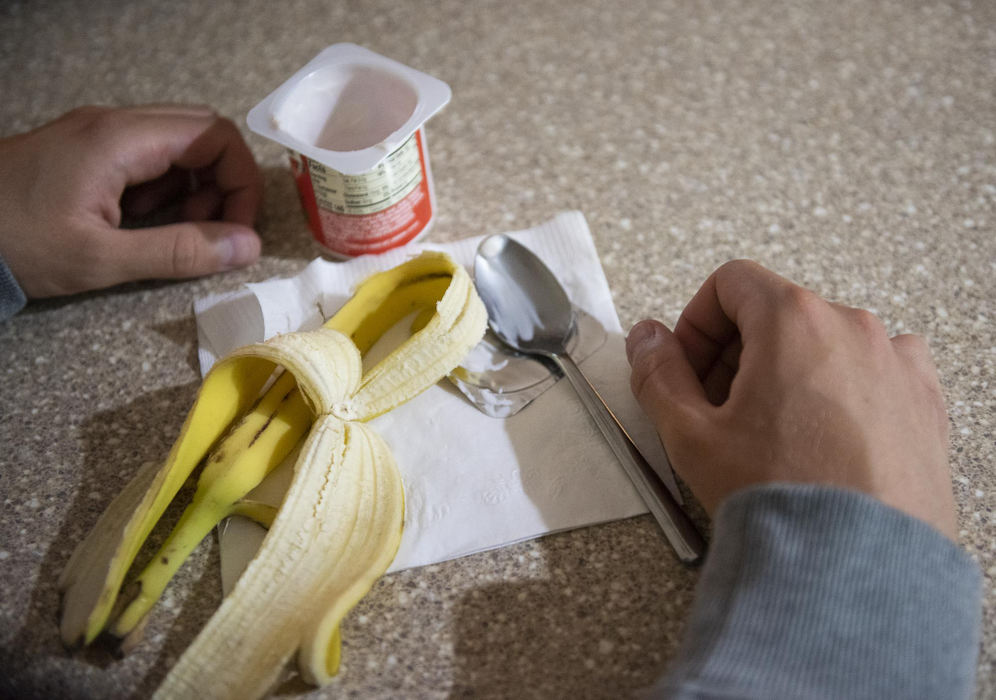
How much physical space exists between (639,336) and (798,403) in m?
0.14

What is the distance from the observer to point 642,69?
873 millimetres

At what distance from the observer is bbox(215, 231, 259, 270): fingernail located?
0.68m

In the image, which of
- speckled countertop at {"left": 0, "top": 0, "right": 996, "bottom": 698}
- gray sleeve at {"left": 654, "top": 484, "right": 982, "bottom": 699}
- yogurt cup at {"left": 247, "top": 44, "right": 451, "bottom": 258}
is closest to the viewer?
gray sleeve at {"left": 654, "top": 484, "right": 982, "bottom": 699}

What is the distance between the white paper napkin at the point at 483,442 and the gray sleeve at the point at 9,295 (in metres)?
0.14

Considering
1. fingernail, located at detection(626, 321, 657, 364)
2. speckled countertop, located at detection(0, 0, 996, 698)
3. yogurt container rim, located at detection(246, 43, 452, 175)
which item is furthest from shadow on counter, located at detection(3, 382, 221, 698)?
fingernail, located at detection(626, 321, 657, 364)

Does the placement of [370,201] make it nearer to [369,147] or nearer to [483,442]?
[369,147]

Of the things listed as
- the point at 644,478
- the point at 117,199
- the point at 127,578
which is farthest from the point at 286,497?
the point at 117,199

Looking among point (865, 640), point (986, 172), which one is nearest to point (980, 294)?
point (986, 172)

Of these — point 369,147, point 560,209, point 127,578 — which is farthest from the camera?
point 560,209

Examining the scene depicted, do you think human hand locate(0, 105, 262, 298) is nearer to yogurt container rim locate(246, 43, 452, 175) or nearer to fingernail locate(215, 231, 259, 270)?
fingernail locate(215, 231, 259, 270)

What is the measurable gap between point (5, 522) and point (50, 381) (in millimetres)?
127

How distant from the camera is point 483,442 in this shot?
0.58 metres

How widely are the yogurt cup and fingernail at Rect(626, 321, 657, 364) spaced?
0.74ft

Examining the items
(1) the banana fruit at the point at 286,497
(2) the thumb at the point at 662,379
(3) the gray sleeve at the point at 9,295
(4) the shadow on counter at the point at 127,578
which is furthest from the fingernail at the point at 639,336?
(3) the gray sleeve at the point at 9,295
